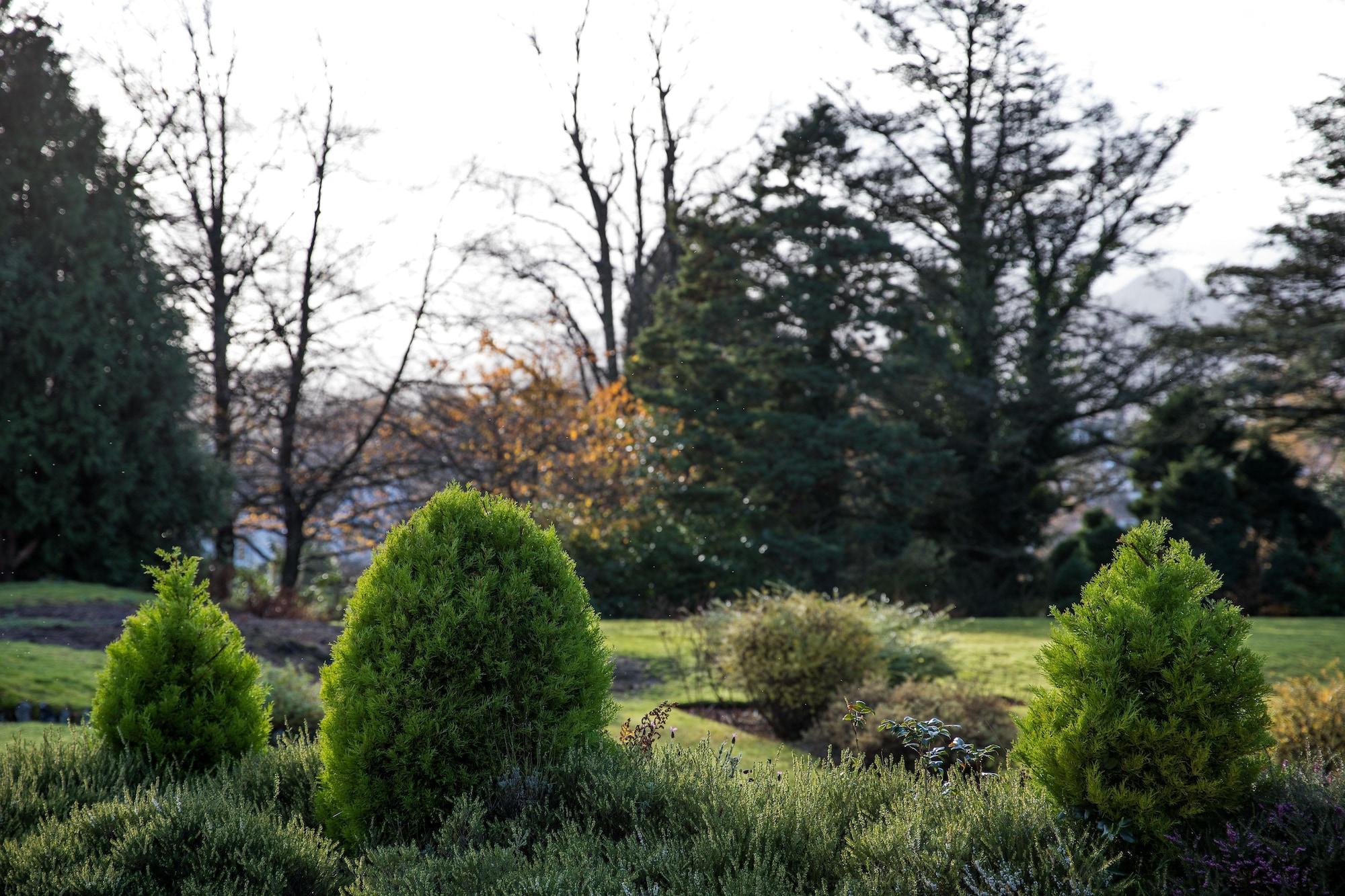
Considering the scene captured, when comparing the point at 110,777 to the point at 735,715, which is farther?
the point at 735,715

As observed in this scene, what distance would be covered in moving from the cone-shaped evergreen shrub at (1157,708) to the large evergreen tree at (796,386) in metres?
11.3

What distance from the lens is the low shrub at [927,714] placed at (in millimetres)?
6500

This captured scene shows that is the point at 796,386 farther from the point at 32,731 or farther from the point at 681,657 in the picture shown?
the point at 32,731

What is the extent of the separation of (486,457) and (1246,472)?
1390 centimetres

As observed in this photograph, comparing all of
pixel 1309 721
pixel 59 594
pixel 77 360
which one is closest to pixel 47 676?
pixel 59 594

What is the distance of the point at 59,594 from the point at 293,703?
257 inches

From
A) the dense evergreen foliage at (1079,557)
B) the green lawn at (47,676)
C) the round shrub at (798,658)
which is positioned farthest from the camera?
the dense evergreen foliage at (1079,557)

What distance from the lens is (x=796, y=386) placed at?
16375 mm

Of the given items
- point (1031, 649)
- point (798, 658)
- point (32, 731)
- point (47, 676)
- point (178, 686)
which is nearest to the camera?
point (178, 686)

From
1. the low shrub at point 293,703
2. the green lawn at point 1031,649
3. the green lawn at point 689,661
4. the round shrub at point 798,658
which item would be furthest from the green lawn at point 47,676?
the green lawn at point 1031,649

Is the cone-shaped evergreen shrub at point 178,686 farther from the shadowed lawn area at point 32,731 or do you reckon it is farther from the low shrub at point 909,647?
the low shrub at point 909,647

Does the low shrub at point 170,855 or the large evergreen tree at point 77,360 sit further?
the large evergreen tree at point 77,360

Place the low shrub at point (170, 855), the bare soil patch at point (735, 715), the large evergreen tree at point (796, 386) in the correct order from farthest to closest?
the large evergreen tree at point (796, 386) < the bare soil patch at point (735, 715) < the low shrub at point (170, 855)

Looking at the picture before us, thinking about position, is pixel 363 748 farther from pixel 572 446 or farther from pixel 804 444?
pixel 572 446
